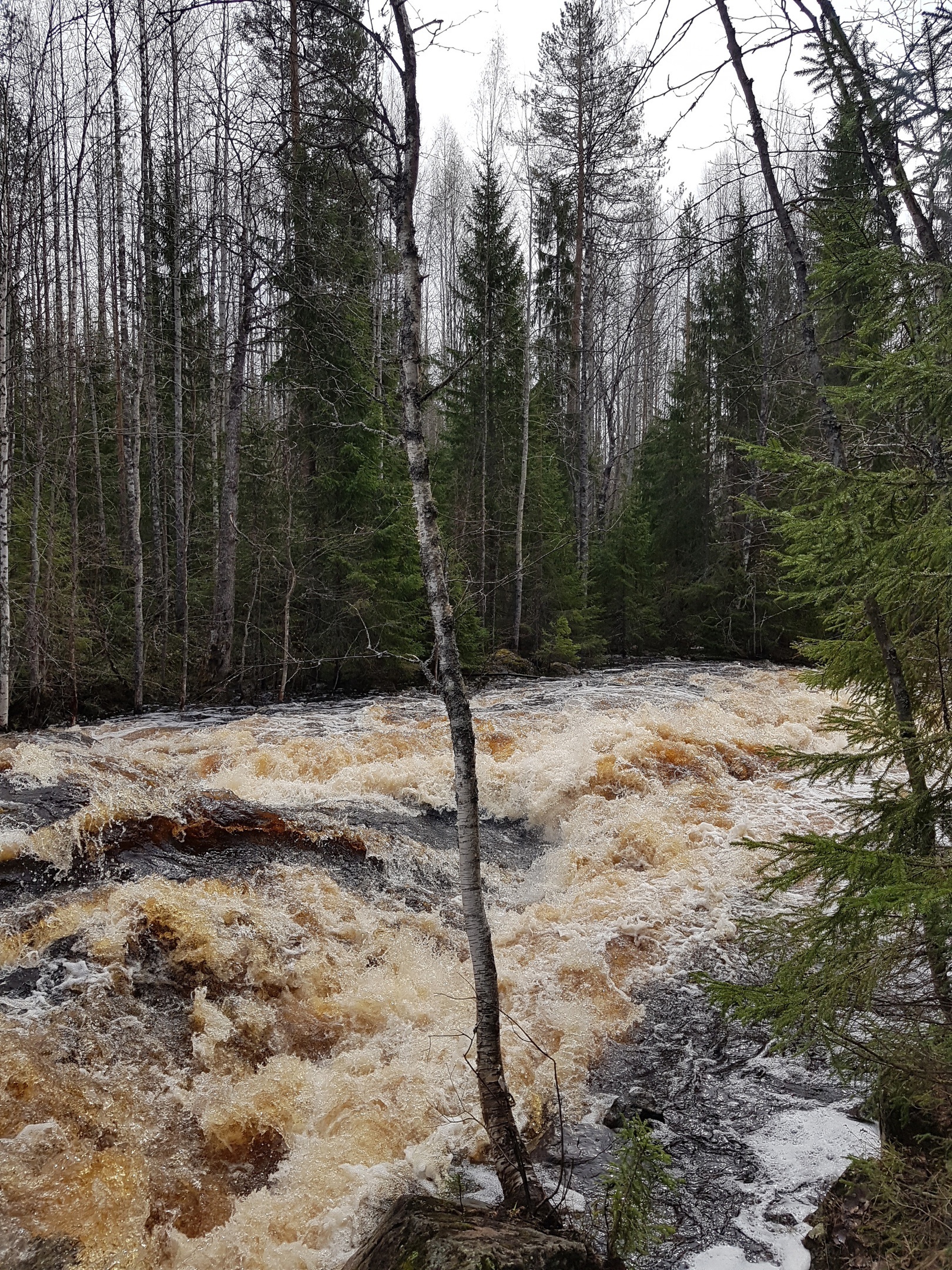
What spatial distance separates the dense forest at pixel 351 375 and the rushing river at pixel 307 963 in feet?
9.35

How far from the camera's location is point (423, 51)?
10.9 ft

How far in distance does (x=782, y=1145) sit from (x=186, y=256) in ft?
59.7

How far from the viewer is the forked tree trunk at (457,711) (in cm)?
341

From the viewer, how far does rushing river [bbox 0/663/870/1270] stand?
383 centimetres

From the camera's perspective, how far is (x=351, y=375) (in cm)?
1434

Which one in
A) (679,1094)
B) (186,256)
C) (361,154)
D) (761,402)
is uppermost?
(186,256)

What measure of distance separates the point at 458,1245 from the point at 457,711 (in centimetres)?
202

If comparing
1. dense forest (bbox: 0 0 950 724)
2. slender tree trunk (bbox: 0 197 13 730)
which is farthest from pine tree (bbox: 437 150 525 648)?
slender tree trunk (bbox: 0 197 13 730)

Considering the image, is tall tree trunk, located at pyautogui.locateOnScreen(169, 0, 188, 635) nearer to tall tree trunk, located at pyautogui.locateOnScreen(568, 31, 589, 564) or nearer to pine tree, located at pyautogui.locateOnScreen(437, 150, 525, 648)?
pine tree, located at pyautogui.locateOnScreen(437, 150, 525, 648)

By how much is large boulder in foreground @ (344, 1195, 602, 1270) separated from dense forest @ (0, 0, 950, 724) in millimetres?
2584

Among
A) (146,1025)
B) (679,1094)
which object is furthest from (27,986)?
(679,1094)

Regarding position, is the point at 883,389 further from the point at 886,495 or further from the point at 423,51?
the point at 423,51

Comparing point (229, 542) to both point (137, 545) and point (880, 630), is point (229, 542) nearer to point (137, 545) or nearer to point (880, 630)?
point (137, 545)

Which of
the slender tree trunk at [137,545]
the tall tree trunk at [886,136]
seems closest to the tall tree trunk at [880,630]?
the tall tree trunk at [886,136]
